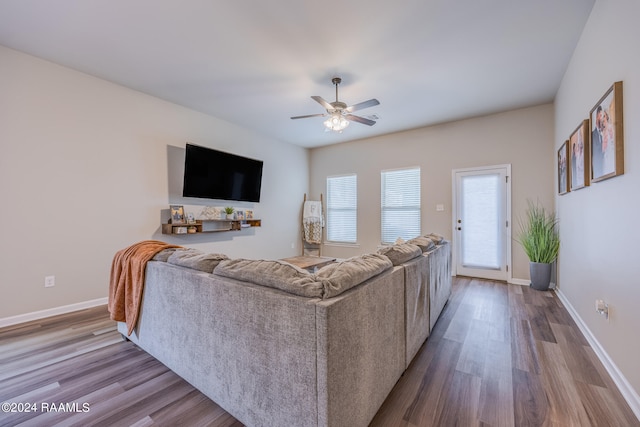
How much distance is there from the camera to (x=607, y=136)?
1906 millimetres

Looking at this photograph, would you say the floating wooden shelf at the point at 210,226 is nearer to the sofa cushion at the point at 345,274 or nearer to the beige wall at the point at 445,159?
the beige wall at the point at 445,159

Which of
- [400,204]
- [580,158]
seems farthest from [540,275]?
[400,204]

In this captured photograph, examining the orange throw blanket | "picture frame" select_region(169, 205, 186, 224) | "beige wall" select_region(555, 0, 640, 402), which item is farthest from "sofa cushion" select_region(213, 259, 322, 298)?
"picture frame" select_region(169, 205, 186, 224)

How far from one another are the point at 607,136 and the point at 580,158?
830 millimetres

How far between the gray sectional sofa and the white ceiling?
1966 millimetres

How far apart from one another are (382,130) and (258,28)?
3.37 meters

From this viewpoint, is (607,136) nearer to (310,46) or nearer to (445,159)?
(310,46)

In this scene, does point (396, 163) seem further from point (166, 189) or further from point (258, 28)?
point (166, 189)

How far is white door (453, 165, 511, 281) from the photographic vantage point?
440 cm

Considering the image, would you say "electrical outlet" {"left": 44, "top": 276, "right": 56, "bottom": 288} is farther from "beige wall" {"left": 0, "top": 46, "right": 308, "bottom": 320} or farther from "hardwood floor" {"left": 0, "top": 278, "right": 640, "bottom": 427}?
"hardwood floor" {"left": 0, "top": 278, "right": 640, "bottom": 427}

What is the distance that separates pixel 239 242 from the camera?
16.5 feet

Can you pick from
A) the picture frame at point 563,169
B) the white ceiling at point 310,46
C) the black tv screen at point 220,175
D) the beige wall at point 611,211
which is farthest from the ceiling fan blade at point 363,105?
the black tv screen at point 220,175

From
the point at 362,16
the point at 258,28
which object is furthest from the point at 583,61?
the point at 258,28

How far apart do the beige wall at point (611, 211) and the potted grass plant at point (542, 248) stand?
821 mm
